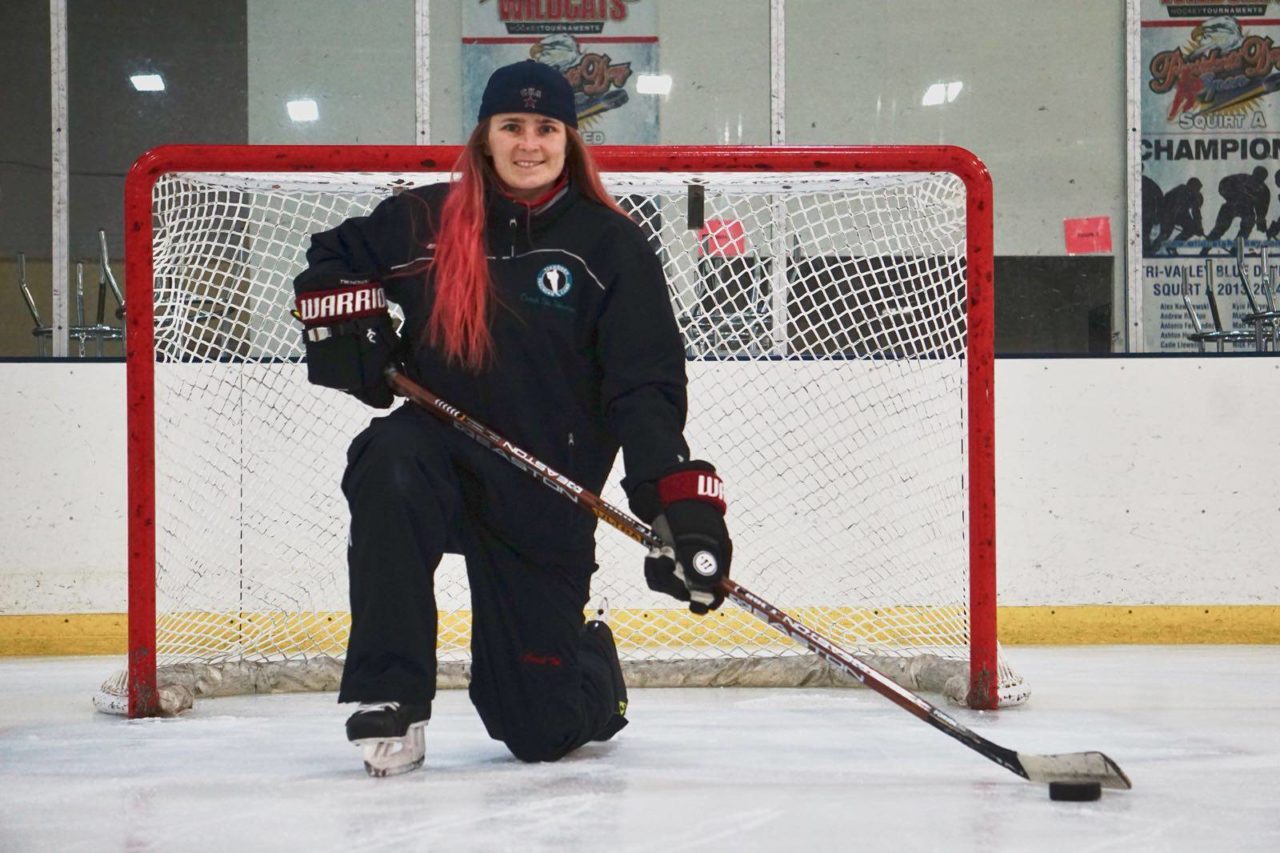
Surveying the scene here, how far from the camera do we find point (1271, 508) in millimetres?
3781

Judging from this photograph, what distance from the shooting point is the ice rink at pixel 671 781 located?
5.56ft

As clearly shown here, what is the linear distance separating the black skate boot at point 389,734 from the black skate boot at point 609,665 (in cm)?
31

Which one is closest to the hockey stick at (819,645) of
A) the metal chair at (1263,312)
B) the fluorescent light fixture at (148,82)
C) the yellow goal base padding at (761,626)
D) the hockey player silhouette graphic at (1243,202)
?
the yellow goal base padding at (761,626)

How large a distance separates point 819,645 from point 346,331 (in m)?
0.79

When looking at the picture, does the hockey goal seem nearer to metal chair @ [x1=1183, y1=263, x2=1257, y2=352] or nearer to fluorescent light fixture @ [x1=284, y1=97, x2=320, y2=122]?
fluorescent light fixture @ [x1=284, y1=97, x2=320, y2=122]

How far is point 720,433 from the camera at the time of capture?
11.7 ft

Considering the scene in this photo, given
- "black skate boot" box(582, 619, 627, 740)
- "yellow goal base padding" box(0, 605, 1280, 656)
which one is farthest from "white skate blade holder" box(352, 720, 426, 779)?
"yellow goal base padding" box(0, 605, 1280, 656)

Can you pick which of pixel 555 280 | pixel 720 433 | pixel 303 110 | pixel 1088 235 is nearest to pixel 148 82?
pixel 303 110

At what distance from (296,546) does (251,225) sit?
2.52 feet

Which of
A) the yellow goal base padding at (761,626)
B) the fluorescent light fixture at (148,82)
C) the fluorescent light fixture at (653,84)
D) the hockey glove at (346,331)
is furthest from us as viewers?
the fluorescent light fixture at (653,84)

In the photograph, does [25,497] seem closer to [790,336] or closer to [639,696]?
[639,696]

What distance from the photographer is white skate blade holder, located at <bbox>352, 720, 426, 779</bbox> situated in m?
2.00

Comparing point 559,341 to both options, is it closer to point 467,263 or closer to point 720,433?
point 467,263

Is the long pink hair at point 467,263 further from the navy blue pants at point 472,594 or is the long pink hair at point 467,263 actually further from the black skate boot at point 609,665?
the black skate boot at point 609,665
